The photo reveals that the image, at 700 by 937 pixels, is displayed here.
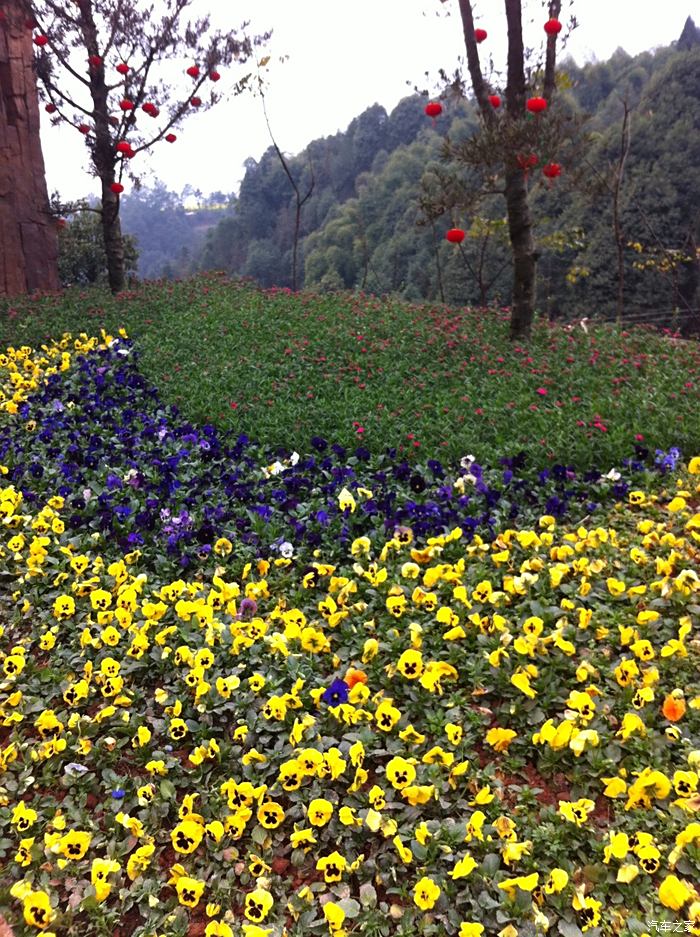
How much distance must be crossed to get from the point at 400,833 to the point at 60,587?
2.68 metres

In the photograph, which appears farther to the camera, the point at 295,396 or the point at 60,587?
the point at 295,396

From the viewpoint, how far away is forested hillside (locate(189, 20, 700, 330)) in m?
14.3

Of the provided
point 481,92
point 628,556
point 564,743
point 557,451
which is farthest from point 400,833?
point 481,92

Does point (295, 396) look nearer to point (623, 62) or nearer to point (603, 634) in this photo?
point (603, 634)

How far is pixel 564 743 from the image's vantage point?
2555 mm

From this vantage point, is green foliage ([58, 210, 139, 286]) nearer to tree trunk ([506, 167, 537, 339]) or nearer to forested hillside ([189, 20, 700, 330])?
forested hillside ([189, 20, 700, 330])

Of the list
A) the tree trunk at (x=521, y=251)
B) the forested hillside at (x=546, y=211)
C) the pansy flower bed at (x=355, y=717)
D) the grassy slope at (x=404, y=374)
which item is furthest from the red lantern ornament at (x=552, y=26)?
the pansy flower bed at (x=355, y=717)

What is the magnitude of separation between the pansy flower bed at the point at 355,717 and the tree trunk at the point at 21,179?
9822 millimetres

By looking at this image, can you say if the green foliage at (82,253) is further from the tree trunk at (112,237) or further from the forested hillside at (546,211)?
the tree trunk at (112,237)

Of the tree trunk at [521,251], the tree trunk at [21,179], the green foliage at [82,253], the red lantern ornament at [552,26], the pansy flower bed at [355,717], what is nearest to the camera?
the pansy flower bed at [355,717]

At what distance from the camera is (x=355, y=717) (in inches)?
107

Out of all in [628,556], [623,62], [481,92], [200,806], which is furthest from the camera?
[623,62]

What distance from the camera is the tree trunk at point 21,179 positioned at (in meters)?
12.5

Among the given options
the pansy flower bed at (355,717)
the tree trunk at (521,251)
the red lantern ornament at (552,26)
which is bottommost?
the pansy flower bed at (355,717)
